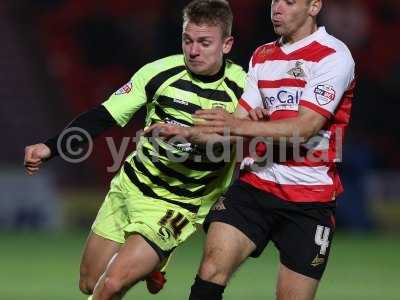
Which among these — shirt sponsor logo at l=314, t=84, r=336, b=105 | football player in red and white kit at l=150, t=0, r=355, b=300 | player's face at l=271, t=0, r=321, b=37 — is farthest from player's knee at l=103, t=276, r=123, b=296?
player's face at l=271, t=0, r=321, b=37

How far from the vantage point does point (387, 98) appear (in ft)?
55.5

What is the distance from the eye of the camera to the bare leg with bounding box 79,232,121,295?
7121 millimetres

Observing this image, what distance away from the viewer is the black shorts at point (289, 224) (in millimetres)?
6324

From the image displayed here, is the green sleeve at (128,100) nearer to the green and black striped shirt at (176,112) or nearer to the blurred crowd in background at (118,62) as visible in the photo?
the green and black striped shirt at (176,112)

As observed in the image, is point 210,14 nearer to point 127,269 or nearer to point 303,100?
point 303,100

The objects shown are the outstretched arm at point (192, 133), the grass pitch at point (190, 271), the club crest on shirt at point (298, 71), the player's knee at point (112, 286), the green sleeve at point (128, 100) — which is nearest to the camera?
the outstretched arm at point (192, 133)

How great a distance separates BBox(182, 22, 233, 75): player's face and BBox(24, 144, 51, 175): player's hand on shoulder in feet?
3.36

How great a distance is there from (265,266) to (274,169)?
199 inches

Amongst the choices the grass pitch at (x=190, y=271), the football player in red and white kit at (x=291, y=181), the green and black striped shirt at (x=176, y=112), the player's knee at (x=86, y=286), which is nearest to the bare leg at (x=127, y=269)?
the football player in red and white kit at (x=291, y=181)

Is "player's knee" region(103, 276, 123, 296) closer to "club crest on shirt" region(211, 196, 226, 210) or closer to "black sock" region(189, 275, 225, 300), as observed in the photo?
"black sock" region(189, 275, 225, 300)

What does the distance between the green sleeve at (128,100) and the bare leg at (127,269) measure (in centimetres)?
79

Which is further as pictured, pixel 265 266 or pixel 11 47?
pixel 11 47

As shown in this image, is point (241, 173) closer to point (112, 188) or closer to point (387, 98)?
point (112, 188)

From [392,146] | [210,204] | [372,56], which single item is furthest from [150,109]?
[372,56]
